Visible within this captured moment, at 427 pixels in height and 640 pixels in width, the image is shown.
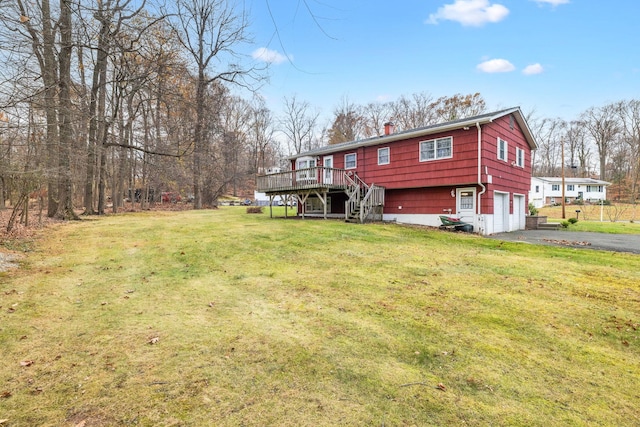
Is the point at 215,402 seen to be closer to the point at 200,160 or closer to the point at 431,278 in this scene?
the point at 431,278

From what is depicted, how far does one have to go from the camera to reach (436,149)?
14305 mm

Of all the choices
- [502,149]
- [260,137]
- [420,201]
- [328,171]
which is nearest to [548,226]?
[502,149]

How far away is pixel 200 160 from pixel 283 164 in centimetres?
2591

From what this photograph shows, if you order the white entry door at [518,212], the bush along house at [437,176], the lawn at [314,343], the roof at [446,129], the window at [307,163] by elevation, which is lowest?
the lawn at [314,343]

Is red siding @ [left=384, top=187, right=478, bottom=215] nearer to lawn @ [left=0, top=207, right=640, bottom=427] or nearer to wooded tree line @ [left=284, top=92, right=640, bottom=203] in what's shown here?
lawn @ [left=0, top=207, right=640, bottom=427]

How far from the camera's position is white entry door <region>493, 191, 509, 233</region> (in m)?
14.0

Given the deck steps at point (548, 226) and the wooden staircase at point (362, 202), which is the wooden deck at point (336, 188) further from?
the deck steps at point (548, 226)

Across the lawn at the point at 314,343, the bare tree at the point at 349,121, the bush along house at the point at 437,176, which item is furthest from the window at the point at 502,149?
the bare tree at the point at 349,121

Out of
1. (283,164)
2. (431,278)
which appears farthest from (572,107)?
(431,278)

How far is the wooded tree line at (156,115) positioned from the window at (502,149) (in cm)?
1080

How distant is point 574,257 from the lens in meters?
8.10

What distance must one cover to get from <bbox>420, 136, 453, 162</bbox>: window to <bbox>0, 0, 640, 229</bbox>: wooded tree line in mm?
7826

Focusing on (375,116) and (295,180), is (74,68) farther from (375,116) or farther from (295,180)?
(375,116)

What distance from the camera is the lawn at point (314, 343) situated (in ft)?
7.71
